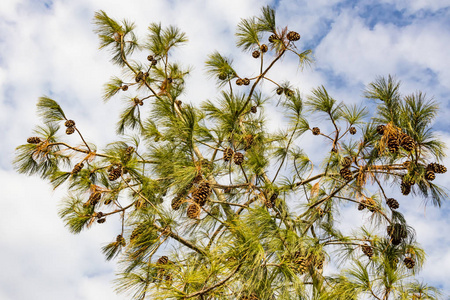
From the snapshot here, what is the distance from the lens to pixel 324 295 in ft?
5.43

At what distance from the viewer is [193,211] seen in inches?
72.4

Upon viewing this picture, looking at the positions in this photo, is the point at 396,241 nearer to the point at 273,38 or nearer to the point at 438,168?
the point at 438,168

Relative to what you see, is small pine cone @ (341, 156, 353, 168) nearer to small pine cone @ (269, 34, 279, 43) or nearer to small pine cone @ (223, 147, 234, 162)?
small pine cone @ (223, 147, 234, 162)

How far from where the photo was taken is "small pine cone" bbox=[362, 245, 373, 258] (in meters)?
2.16

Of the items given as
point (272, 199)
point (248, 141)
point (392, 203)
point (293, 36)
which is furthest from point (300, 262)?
point (293, 36)

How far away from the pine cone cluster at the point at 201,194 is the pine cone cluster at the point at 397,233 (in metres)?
1.10

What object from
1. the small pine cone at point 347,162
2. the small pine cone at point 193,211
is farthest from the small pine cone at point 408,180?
the small pine cone at point 193,211

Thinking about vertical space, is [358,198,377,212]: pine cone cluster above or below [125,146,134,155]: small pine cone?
below

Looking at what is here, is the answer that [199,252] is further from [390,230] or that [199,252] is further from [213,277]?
[390,230]

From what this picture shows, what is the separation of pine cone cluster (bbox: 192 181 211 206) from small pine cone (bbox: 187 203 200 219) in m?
0.03

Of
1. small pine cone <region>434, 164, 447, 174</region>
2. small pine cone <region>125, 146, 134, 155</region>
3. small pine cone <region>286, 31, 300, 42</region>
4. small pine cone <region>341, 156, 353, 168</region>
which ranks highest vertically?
small pine cone <region>286, 31, 300, 42</region>

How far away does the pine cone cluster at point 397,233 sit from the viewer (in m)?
2.07

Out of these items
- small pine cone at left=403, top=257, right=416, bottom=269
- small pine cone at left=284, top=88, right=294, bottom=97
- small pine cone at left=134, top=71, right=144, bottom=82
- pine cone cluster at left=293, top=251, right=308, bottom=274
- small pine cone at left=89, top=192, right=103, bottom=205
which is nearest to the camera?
pine cone cluster at left=293, top=251, right=308, bottom=274

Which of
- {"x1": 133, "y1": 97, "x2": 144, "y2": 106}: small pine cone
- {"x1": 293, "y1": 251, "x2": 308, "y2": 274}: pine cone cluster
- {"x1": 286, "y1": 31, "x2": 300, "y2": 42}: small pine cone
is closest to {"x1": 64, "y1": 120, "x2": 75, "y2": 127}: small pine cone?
{"x1": 133, "y1": 97, "x2": 144, "y2": 106}: small pine cone
